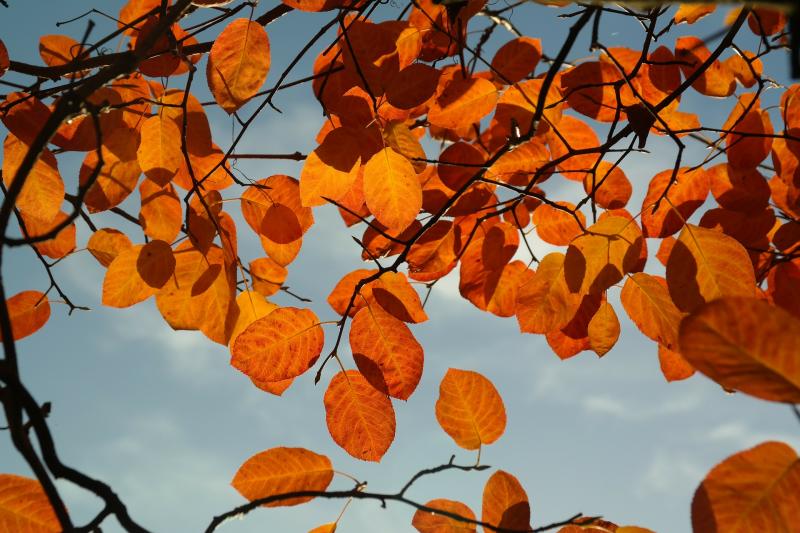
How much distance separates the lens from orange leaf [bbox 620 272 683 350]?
54.5 inches

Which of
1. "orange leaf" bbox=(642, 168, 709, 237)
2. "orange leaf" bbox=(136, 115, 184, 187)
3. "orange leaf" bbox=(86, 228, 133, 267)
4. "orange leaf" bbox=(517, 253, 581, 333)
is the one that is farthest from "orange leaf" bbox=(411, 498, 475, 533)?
"orange leaf" bbox=(86, 228, 133, 267)

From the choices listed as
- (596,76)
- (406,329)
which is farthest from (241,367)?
(596,76)

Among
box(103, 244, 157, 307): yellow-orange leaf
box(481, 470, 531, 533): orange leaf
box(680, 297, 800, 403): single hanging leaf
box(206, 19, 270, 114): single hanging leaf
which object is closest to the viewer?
box(680, 297, 800, 403): single hanging leaf

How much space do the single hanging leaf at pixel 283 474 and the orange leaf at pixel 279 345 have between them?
22 centimetres

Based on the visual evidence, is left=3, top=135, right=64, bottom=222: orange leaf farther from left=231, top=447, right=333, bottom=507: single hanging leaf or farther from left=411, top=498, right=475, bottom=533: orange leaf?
left=411, top=498, right=475, bottom=533: orange leaf

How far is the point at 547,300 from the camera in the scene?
1.41 meters

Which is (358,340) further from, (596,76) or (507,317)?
(596,76)

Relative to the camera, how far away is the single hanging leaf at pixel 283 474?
1.15m

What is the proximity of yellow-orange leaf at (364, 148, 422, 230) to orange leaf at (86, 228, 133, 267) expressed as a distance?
867 millimetres

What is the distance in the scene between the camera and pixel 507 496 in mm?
1117

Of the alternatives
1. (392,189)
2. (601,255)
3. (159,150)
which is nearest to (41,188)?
(159,150)

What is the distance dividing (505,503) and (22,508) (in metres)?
0.71

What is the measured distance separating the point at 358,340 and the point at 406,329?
10cm

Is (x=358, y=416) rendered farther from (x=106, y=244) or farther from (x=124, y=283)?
(x=106, y=244)
